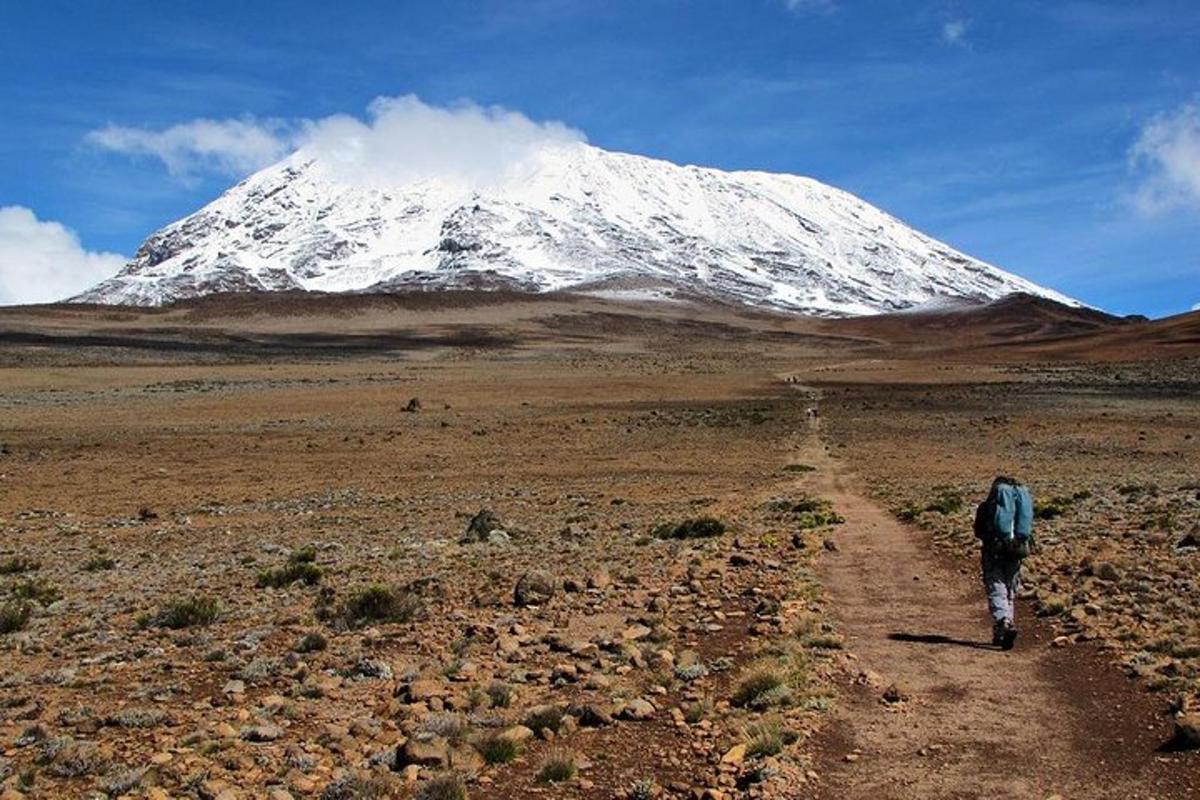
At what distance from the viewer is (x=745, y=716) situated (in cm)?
890

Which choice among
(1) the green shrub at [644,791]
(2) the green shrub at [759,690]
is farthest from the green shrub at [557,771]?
(2) the green shrub at [759,690]

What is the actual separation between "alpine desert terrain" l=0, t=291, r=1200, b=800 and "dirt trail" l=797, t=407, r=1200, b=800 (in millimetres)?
44

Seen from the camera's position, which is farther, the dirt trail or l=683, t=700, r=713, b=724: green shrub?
l=683, t=700, r=713, b=724: green shrub

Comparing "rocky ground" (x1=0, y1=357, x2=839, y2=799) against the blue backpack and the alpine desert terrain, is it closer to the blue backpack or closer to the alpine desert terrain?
the alpine desert terrain

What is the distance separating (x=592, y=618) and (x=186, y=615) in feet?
16.7

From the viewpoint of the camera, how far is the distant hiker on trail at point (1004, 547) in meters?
11.2

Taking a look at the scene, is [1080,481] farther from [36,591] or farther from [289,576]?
[36,591]

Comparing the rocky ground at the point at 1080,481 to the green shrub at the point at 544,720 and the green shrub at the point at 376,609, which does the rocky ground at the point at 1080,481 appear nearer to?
the green shrub at the point at 544,720

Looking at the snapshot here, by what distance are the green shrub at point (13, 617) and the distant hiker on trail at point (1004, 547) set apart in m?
11.7

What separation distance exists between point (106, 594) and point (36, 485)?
18332 mm

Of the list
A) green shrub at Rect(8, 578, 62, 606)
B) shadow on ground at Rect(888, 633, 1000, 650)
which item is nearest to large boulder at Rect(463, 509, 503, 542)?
green shrub at Rect(8, 578, 62, 606)

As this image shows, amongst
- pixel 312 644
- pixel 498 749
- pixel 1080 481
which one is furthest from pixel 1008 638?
pixel 1080 481

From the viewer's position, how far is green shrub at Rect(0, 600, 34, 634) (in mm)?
13008

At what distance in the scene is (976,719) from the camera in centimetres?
882
